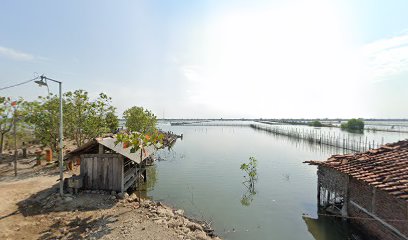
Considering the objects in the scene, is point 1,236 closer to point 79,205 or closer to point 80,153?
point 79,205

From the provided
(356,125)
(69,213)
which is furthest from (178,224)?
(356,125)

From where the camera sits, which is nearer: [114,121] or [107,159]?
[107,159]

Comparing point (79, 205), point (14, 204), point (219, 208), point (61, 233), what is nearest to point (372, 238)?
point (219, 208)

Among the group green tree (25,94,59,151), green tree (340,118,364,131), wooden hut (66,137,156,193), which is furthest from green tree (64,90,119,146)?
green tree (340,118,364,131)

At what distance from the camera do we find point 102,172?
44.9 feet

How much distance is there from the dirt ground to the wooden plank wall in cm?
53

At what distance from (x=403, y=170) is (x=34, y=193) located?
19.0m

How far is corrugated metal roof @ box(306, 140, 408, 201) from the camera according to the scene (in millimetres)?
8539

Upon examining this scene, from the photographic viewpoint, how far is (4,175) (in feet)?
58.9

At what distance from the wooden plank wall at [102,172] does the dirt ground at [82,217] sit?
53 centimetres

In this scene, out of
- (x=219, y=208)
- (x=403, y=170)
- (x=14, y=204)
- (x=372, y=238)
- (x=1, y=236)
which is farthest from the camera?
(x=219, y=208)

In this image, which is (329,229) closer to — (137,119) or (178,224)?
(178,224)

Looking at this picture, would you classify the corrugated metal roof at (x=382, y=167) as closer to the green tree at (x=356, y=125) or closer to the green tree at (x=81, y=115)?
the green tree at (x=81, y=115)

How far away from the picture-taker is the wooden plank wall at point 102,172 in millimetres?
13617
